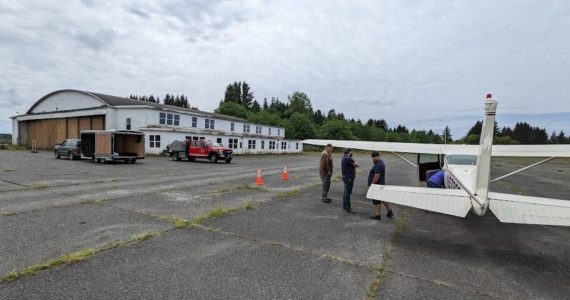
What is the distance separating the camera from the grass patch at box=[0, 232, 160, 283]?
421 cm

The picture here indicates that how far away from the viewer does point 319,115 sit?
124 m

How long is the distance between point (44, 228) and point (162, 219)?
2.24 metres

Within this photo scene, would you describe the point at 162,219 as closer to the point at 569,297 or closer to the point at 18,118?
the point at 569,297

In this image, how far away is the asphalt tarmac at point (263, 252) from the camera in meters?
4.15

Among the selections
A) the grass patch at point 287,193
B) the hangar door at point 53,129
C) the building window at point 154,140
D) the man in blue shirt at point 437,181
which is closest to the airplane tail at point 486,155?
the man in blue shirt at point 437,181

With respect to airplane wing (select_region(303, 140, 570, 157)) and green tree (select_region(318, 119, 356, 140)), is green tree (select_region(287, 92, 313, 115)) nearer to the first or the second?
green tree (select_region(318, 119, 356, 140))

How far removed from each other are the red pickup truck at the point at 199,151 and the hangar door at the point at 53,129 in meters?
14.4

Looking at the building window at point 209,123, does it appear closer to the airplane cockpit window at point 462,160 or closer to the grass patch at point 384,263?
the airplane cockpit window at point 462,160

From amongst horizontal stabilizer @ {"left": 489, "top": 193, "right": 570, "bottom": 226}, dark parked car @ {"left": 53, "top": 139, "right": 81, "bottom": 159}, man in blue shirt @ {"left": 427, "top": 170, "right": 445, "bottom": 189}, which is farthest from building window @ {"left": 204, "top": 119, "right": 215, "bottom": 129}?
horizontal stabilizer @ {"left": 489, "top": 193, "right": 570, "bottom": 226}

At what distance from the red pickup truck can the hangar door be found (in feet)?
47.1

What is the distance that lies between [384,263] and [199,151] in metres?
24.2

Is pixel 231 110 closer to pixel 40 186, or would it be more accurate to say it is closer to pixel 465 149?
pixel 40 186

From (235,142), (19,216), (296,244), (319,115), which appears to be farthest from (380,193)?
(319,115)

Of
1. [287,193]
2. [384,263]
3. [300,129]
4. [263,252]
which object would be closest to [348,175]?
[287,193]
